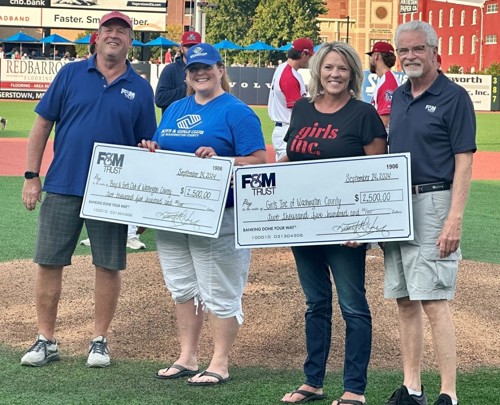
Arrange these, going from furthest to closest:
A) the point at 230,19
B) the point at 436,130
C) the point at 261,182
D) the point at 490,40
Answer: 1. the point at 230,19
2. the point at 490,40
3. the point at 261,182
4. the point at 436,130

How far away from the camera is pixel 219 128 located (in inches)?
233

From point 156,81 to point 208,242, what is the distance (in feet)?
119

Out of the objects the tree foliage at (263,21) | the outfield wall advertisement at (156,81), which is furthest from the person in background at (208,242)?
the tree foliage at (263,21)

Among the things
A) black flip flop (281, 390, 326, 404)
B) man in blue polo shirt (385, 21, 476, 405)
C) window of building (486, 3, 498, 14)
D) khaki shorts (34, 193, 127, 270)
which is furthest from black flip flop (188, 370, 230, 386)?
window of building (486, 3, 498, 14)

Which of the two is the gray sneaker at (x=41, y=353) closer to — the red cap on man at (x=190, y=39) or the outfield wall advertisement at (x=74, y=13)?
the red cap on man at (x=190, y=39)

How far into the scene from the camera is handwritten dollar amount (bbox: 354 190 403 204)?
5352 mm

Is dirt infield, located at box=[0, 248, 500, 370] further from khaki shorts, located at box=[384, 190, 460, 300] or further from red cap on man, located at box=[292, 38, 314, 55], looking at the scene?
red cap on man, located at box=[292, 38, 314, 55]

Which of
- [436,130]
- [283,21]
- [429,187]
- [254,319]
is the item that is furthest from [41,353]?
[283,21]

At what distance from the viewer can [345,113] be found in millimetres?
5453

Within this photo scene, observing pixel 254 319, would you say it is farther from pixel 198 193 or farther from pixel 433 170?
pixel 433 170

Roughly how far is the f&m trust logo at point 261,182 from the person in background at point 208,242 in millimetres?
222

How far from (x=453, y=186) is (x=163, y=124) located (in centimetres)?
187

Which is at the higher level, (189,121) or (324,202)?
(189,121)

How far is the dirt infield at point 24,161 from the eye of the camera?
18.7 m
